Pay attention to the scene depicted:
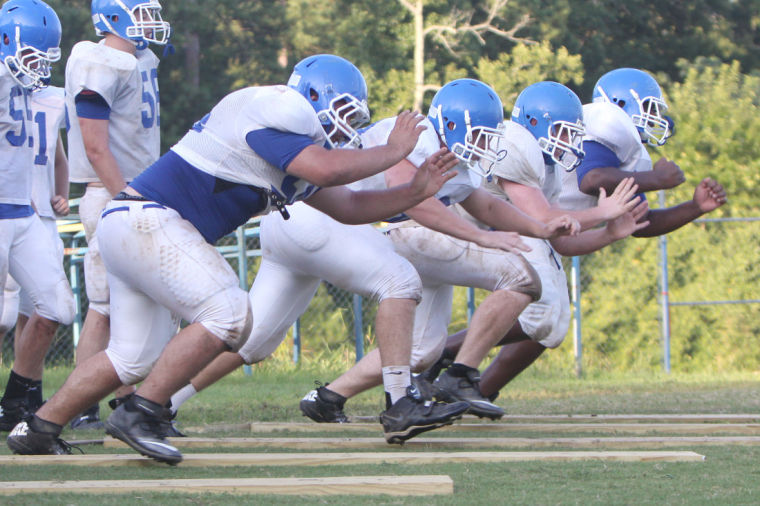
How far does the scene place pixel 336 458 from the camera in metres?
4.46

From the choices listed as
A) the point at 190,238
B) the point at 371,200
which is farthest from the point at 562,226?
the point at 190,238

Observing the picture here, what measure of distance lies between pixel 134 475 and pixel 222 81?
2348 cm

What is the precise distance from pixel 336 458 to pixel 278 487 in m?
0.73

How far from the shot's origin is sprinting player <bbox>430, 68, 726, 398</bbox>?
21.0 ft

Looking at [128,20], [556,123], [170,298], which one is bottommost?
[170,298]

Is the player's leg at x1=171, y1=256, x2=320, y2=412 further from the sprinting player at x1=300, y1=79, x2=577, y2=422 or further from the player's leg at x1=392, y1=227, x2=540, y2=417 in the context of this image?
the player's leg at x1=392, y1=227, x2=540, y2=417

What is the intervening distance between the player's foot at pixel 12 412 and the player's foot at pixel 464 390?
2018mm

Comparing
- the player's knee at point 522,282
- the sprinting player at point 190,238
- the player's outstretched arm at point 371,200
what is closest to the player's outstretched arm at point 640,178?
the player's knee at point 522,282

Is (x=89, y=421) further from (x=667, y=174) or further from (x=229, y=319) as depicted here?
(x=667, y=174)

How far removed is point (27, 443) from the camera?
4605 mm

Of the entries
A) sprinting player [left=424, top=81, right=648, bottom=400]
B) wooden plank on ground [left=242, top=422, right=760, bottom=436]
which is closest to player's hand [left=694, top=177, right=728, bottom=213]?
sprinting player [left=424, top=81, right=648, bottom=400]

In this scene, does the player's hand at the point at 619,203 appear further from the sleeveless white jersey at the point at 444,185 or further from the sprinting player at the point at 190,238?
the sprinting player at the point at 190,238

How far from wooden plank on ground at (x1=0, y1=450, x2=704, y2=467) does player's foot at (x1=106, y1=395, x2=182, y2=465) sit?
0.46 feet

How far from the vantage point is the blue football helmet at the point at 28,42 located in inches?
226
